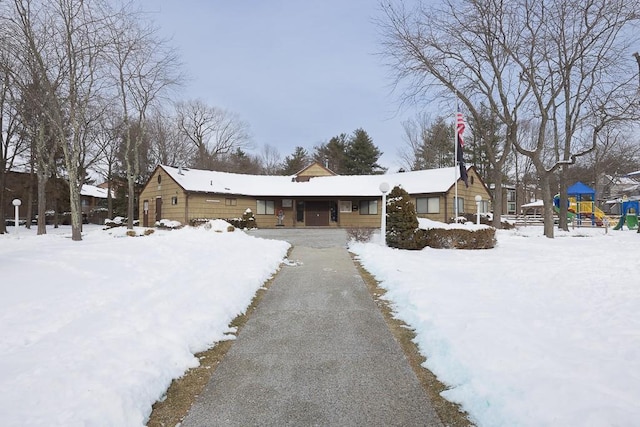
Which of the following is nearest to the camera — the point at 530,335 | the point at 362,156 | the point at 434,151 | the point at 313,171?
the point at 530,335

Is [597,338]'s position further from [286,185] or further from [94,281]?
[286,185]

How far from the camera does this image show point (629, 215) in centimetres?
2359

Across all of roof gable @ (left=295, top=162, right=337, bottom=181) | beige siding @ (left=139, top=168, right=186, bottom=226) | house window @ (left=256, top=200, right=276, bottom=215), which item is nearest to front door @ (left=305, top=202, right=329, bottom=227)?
house window @ (left=256, top=200, right=276, bottom=215)

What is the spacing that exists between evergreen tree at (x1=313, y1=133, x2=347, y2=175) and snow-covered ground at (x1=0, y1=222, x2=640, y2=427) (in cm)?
4682

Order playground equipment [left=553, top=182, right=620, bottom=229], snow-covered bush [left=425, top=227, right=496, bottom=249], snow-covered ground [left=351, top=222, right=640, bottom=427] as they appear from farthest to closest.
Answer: playground equipment [left=553, top=182, right=620, bottom=229], snow-covered bush [left=425, top=227, right=496, bottom=249], snow-covered ground [left=351, top=222, right=640, bottom=427]

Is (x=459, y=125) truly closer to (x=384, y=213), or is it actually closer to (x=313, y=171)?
(x=384, y=213)

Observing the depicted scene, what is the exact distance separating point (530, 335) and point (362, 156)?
49130 millimetres

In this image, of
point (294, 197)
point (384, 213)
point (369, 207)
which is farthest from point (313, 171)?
point (384, 213)

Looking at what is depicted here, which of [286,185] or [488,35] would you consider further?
[286,185]

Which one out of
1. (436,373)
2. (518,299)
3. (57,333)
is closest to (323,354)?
(436,373)

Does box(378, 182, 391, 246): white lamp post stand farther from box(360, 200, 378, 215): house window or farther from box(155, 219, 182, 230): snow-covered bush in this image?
box(155, 219, 182, 230): snow-covered bush

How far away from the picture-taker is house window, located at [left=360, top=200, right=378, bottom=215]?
1220 inches

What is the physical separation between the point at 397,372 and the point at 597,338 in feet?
8.24

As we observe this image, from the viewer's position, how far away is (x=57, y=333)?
4.43 m
